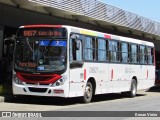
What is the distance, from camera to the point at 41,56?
16328 mm

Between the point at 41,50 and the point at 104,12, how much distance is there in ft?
41.0

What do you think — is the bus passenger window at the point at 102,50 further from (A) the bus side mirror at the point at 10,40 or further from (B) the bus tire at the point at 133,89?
(B) the bus tire at the point at 133,89

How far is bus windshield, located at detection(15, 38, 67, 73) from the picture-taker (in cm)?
1620

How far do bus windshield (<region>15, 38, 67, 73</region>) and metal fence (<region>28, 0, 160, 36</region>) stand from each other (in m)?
4.46

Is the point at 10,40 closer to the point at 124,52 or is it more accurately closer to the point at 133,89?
the point at 124,52

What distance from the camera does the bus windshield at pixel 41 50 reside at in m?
16.2

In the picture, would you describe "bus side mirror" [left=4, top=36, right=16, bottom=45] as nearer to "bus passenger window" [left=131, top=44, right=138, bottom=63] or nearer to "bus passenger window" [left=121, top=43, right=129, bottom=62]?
"bus passenger window" [left=121, top=43, right=129, bottom=62]

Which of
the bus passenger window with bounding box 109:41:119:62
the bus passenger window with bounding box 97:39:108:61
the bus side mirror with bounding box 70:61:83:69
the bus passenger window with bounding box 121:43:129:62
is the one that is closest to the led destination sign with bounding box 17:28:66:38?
the bus side mirror with bounding box 70:61:83:69

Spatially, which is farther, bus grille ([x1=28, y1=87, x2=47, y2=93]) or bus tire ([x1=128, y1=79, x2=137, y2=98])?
bus tire ([x1=128, y1=79, x2=137, y2=98])

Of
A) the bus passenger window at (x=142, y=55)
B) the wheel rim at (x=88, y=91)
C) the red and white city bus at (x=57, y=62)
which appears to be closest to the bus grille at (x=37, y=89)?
the red and white city bus at (x=57, y=62)

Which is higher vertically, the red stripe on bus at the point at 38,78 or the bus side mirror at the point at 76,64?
the bus side mirror at the point at 76,64

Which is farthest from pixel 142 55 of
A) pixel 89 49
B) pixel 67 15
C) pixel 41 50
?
pixel 41 50

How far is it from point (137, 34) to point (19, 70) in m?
23.0

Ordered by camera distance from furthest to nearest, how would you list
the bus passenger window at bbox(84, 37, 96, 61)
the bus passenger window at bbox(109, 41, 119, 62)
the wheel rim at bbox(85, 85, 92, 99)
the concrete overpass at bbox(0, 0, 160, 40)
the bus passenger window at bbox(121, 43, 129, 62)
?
the concrete overpass at bbox(0, 0, 160, 40)
the bus passenger window at bbox(121, 43, 129, 62)
the bus passenger window at bbox(109, 41, 119, 62)
the wheel rim at bbox(85, 85, 92, 99)
the bus passenger window at bbox(84, 37, 96, 61)
